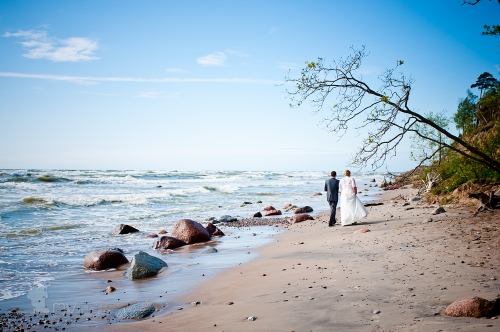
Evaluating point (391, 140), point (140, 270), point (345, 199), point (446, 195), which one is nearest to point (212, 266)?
point (140, 270)

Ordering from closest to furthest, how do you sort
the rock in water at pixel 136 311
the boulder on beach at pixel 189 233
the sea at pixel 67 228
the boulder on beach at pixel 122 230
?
1. the rock in water at pixel 136 311
2. the sea at pixel 67 228
3. the boulder on beach at pixel 189 233
4. the boulder on beach at pixel 122 230

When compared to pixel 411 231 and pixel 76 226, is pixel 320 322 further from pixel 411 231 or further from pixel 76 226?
pixel 76 226

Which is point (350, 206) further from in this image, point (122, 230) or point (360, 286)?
point (122, 230)

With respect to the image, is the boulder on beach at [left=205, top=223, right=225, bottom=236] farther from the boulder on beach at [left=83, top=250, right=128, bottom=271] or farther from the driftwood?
the driftwood

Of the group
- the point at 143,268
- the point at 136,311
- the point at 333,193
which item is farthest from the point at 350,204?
the point at 136,311

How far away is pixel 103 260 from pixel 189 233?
3.84 meters

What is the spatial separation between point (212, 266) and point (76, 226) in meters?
9.48

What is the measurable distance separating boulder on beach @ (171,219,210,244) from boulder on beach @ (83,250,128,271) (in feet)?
10.7

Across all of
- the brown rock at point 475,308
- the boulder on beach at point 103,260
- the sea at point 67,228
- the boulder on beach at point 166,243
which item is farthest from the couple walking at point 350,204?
the brown rock at point 475,308

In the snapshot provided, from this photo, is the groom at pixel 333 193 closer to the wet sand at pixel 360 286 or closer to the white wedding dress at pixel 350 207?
the white wedding dress at pixel 350 207

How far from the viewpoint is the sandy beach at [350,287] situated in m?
4.27

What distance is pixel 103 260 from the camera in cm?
865

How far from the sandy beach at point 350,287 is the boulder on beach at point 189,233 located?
3384mm

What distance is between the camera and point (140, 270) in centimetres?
771
